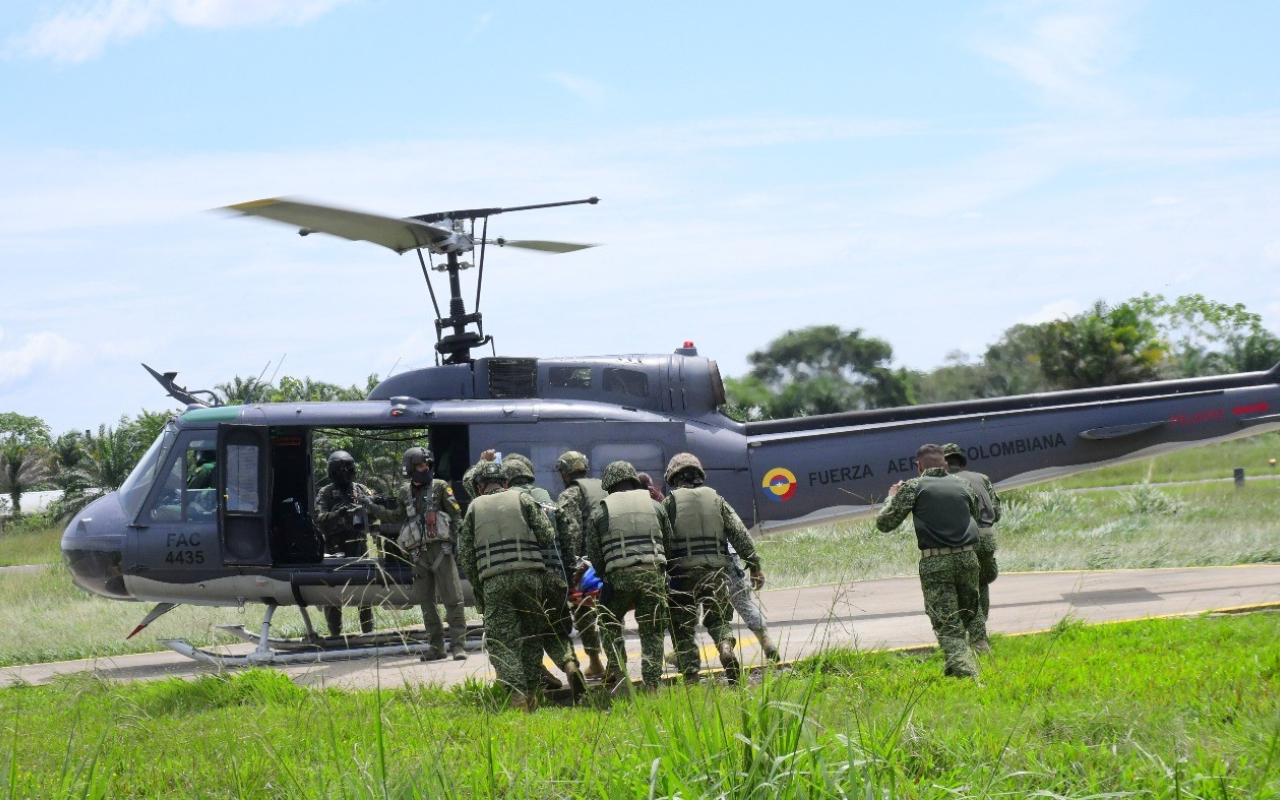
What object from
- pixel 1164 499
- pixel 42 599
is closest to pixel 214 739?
pixel 42 599

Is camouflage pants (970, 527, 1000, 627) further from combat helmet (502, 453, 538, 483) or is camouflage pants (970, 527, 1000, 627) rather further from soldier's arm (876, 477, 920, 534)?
combat helmet (502, 453, 538, 483)

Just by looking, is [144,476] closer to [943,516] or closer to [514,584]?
[514,584]

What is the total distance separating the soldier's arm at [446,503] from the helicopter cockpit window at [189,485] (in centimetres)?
245

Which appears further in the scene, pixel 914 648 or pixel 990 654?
pixel 914 648

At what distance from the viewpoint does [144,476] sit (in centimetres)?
1236

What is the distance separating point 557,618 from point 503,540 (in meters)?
0.69

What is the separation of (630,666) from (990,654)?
9.75 feet

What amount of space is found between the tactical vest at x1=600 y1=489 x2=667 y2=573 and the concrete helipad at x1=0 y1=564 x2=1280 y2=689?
1450 mm

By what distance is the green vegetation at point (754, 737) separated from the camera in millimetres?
4969

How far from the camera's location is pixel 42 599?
19.6 m

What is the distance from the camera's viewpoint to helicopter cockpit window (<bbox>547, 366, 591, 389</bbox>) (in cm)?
1305

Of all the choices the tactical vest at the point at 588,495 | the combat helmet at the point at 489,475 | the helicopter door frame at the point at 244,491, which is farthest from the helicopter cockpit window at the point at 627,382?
the combat helmet at the point at 489,475

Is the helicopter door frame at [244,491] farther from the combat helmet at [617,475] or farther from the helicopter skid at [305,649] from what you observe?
the combat helmet at [617,475]

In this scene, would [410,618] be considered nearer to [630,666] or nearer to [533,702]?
[630,666]
